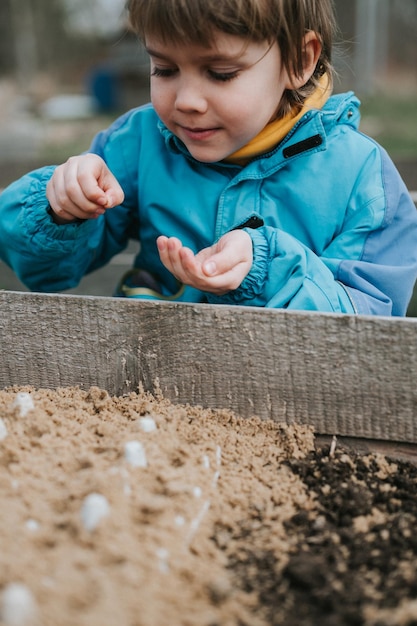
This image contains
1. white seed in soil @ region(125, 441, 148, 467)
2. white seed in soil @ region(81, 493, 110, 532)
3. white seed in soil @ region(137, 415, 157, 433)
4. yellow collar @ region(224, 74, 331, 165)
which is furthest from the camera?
yellow collar @ region(224, 74, 331, 165)

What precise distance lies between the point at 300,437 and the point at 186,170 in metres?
0.93

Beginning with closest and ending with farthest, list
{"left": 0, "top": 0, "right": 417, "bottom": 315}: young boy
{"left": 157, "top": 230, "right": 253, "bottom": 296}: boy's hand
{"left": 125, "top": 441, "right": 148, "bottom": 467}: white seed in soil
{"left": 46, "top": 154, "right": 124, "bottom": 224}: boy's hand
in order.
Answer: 1. {"left": 125, "top": 441, "right": 148, "bottom": 467}: white seed in soil
2. {"left": 157, "top": 230, "right": 253, "bottom": 296}: boy's hand
3. {"left": 0, "top": 0, "right": 417, "bottom": 315}: young boy
4. {"left": 46, "top": 154, "right": 124, "bottom": 224}: boy's hand

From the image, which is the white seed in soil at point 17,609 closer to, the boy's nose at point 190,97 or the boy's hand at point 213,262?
the boy's hand at point 213,262

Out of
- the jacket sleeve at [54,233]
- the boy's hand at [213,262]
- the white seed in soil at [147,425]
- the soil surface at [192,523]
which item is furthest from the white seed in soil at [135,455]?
the jacket sleeve at [54,233]

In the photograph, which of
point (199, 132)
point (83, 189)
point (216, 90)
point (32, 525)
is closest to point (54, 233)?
point (83, 189)

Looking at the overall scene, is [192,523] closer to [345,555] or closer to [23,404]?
[345,555]

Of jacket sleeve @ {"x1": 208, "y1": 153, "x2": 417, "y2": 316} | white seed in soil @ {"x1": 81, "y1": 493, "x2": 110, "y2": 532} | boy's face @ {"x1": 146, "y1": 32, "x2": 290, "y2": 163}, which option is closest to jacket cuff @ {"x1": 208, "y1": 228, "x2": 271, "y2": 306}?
jacket sleeve @ {"x1": 208, "y1": 153, "x2": 417, "y2": 316}

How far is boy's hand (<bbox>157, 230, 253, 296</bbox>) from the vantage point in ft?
4.71

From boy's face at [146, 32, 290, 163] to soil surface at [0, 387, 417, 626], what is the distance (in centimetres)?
72

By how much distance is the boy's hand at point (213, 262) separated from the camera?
1.44 metres

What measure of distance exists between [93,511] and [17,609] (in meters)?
0.17

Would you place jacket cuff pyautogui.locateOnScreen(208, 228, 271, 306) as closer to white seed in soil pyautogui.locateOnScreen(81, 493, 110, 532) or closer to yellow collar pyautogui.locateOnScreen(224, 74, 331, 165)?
yellow collar pyautogui.locateOnScreen(224, 74, 331, 165)

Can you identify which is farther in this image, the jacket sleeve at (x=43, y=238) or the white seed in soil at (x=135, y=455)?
the jacket sleeve at (x=43, y=238)

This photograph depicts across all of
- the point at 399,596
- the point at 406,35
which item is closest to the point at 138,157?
the point at 399,596
